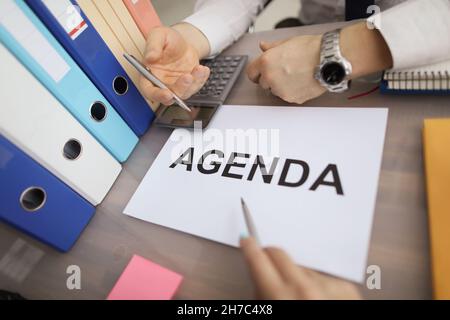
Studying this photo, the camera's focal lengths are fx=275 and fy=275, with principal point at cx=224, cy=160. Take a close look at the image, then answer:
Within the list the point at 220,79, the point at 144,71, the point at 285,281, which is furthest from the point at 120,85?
the point at 285,281

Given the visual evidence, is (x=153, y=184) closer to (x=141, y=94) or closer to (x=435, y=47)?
(x=141, y=94)

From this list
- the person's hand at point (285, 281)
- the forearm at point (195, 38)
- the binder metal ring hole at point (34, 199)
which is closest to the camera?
the person's hand at point (285, 281)

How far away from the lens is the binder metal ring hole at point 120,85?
0.54m

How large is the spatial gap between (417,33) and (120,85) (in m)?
0.54

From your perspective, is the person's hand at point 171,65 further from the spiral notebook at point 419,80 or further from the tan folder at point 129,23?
the spiral notebook at point 419,80

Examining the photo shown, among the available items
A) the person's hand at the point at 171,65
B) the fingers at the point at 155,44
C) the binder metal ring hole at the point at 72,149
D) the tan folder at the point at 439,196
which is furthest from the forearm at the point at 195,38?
the tan folder at the point at 439,196

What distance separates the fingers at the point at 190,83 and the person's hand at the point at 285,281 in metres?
0.34

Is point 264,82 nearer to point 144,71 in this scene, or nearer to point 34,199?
point 144,71

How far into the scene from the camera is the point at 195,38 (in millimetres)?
682

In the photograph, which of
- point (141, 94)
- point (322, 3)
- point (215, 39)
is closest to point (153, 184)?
point (141, 94)

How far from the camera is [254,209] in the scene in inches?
16.7

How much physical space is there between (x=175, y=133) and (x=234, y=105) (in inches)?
5.6

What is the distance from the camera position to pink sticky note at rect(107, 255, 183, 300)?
39 cm

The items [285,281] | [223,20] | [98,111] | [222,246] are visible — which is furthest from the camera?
[223,20]
